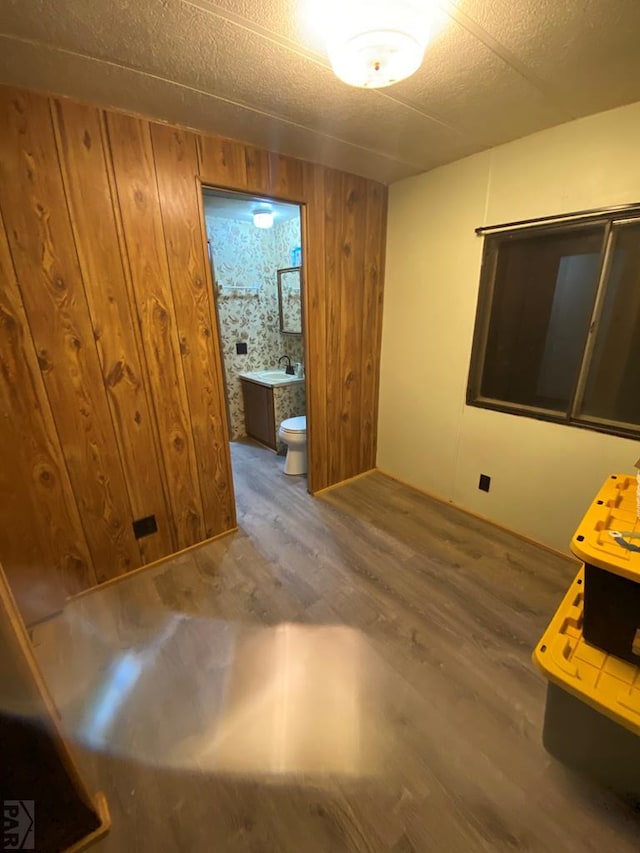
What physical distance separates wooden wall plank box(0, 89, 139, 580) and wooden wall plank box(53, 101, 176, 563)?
0.12 ft

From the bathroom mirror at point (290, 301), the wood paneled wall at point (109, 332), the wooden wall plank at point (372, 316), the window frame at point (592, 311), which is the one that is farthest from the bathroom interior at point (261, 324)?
the window frame at point (592, 311)

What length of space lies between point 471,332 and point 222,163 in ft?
5.76

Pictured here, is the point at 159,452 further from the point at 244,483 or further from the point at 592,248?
the point at 592,248

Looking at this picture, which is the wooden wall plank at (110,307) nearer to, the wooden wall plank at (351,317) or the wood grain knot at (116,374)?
the wood grain knot at (116,374)

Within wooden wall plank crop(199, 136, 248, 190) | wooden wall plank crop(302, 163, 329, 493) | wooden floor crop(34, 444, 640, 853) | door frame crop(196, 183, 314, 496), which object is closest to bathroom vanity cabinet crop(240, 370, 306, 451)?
wooden wall plank crop(302, 163, 329, 493)

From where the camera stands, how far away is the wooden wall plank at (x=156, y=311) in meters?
1.62

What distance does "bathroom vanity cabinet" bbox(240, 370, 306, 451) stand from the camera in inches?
140

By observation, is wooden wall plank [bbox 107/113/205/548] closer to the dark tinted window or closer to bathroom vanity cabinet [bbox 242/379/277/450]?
bathroom vanity cabinet [bbox 242/379/277/450]

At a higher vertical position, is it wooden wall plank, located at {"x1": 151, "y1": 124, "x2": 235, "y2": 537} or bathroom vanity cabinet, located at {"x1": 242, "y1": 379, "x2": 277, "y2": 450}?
wooden wall plank, located at {"x1": 151, "y1": 124, "x2": 235, "y2": 537}

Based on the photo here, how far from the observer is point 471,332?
91.3 inches

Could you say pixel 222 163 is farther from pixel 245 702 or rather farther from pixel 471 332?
pixel 245 702

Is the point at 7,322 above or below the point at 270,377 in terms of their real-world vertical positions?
above

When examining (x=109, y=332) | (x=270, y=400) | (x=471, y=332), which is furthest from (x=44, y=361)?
(x=471, y=332)

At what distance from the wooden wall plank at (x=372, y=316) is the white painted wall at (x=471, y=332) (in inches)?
2.6
